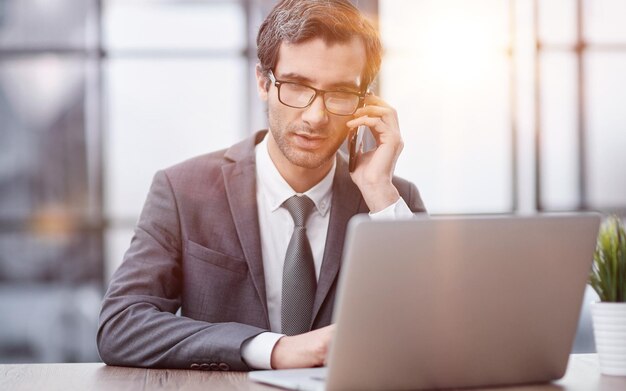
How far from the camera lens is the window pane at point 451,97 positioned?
4527mm

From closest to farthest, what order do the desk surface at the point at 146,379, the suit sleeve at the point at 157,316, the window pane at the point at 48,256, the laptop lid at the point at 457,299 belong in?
the laptop lid at the point at 457,299
the desk surface at the point at 146,379
the suit sleeve at the point at 157,316
the window pane at the point at 48,256

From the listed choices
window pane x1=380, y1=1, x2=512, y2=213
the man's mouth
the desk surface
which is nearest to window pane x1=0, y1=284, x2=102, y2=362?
window pane x1=380, y1=1, x2=512, y2=213

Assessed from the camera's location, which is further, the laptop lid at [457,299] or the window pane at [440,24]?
the window pane at [440,24]

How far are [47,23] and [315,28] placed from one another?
246 centimetres

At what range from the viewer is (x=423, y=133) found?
14.8ft

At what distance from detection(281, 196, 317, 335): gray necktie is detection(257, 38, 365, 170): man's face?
0.73ft

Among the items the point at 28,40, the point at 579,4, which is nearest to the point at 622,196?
the point at 579,4

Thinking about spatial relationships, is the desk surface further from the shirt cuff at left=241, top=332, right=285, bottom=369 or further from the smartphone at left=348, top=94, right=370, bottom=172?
the smartphone at left=348, top=94, right=370, bottom=172

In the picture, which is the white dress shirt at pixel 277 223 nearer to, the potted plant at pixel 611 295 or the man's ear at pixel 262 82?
the man's ear at pixel 262 82

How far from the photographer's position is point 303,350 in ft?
5.37

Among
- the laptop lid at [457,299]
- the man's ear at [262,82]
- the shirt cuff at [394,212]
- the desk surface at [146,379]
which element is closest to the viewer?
the laptop lid at [457,299]

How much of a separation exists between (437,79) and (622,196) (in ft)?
3.96

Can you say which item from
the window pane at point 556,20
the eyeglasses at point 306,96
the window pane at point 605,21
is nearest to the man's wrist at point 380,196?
the eyeglasses at point 306,96

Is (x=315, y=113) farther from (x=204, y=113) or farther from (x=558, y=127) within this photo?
(x=558, y=127)
